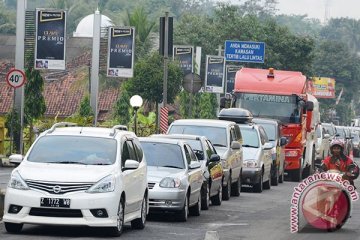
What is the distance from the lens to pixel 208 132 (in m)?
31.5

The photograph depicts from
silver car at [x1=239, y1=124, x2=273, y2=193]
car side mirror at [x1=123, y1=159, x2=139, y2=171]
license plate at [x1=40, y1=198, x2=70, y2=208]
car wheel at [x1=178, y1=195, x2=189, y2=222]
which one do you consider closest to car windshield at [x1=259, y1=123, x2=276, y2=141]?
silver car at [x1=239, y1=124, x2=273, y2=193]

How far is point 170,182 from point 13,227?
455 centimetres

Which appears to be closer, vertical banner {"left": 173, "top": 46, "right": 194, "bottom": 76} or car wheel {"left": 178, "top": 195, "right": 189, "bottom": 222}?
car wheel {"left": 178, "top": 195, "right": 189, "bottom": 222}

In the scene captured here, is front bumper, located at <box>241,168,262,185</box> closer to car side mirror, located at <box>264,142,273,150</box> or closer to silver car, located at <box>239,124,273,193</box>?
silver car, located at <box>239,124,273,193</box>

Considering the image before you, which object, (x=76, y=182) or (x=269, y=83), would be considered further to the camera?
(x=269, y=83)

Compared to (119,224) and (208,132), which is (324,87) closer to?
(208,132)

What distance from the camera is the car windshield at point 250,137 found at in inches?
1422

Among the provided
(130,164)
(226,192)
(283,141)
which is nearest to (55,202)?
(130,164)

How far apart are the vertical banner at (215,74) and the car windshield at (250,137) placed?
26021mm

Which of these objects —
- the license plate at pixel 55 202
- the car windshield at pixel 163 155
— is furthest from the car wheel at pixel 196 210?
the license plate at pixel 55 202

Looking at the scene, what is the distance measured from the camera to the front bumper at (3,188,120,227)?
18312mm

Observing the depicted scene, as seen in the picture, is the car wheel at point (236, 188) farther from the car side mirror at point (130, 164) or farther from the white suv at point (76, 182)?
the car side mirror at point (130, 164)

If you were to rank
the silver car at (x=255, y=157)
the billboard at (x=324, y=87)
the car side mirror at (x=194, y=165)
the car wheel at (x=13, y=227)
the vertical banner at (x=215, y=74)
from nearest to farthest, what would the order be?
1. the car wheel at (x=13, y=227)
2. the car side mirror at (x=194, y=165)
3. the silver car at (x=255, y=157)
4. the vertical banner at (x=215, y=74)
5. the billboard at (x=324, y=87)

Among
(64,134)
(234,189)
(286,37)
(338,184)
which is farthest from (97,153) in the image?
(286,37)
